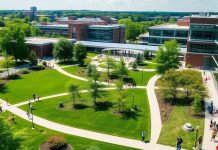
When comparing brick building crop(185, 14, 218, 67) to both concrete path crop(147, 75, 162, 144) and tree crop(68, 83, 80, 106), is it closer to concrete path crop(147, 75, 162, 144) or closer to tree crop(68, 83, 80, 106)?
concrete path crop(147, 75, 162, 144)

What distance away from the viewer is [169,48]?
6331 cm

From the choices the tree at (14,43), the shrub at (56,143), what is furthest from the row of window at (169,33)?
the shrub at (56,143)

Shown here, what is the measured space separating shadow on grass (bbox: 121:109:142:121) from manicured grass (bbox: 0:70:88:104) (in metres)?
10.6

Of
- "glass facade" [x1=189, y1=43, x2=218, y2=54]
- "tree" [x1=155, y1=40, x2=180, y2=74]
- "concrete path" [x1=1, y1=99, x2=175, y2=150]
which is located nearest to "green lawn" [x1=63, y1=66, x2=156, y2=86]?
"tree" [x1=155, y1=40, x2=180, y2=74]

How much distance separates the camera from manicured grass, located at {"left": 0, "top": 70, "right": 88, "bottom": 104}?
52.8m

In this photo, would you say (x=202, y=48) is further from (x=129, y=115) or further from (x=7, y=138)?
(x=7, y=138)

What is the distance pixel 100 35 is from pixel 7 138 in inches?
3790

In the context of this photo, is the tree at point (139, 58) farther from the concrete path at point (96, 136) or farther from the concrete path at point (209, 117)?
the concrete path at point (96, 136)

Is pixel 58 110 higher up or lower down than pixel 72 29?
lower down

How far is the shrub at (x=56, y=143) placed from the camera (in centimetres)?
3159

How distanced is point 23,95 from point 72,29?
6474 cm

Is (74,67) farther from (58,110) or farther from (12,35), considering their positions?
(58,110)

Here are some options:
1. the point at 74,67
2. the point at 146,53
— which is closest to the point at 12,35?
the point at 74,67

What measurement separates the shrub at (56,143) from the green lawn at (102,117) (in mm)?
6174
